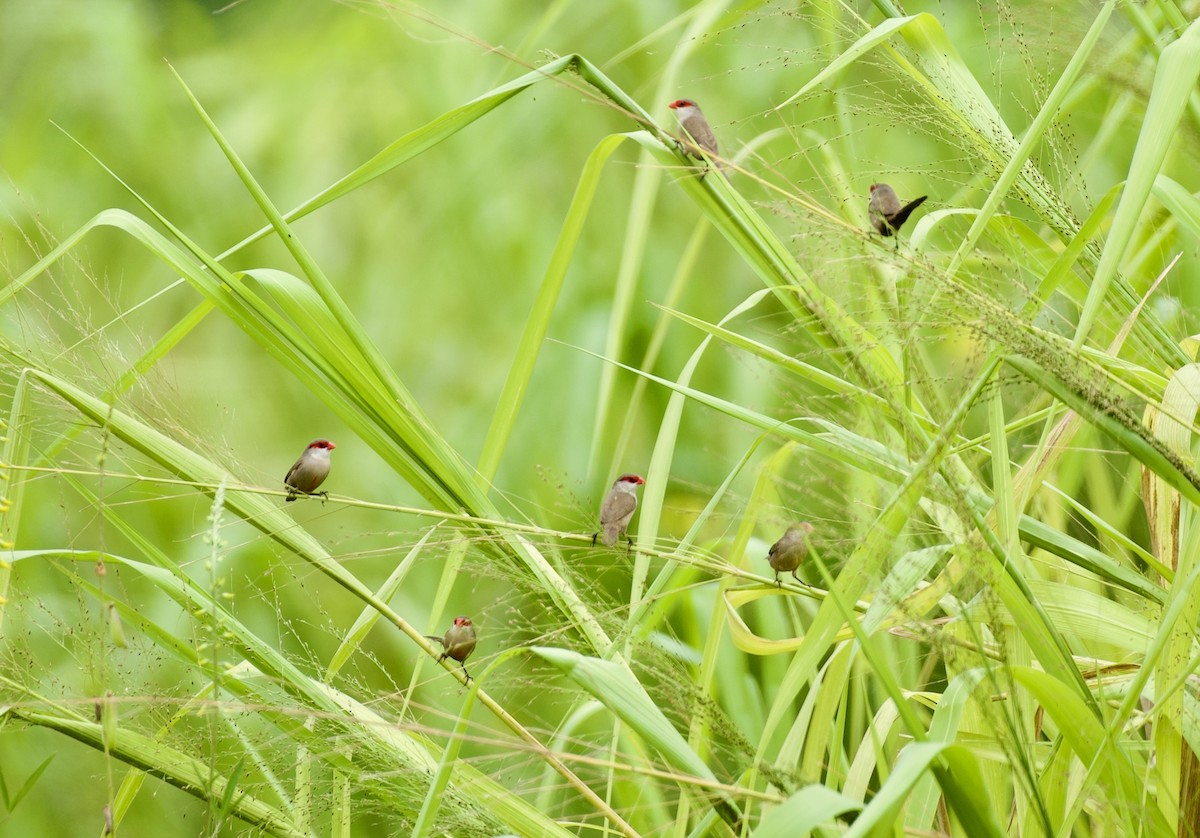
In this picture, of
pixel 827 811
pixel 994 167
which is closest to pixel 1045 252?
pixel 994 167

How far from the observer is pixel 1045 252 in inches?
27.7

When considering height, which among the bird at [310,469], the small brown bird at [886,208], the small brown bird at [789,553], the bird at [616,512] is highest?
the bird at [310,469]

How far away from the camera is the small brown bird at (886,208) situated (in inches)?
24.2

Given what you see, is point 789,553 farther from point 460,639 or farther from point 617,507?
point 460,639

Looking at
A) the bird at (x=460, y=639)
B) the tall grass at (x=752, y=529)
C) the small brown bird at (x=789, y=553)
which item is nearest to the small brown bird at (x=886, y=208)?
the tall grass at (x=752, y=529)

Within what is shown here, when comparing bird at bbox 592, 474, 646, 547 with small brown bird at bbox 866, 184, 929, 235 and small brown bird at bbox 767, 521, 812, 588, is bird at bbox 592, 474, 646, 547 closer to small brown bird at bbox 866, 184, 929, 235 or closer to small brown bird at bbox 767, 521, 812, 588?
small brown bird at bbox 767, 521, 812, 588

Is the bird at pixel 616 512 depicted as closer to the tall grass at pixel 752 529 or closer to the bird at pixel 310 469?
the tall grass at pixel 752 529

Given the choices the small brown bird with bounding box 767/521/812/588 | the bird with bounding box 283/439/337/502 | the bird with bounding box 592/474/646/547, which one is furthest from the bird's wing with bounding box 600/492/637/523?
the bird with bounding box 283/439/337/502

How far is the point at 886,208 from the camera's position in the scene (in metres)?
0.69

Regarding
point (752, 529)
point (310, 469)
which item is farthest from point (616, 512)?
point (310, 469)

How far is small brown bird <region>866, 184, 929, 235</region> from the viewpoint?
2.02 ft

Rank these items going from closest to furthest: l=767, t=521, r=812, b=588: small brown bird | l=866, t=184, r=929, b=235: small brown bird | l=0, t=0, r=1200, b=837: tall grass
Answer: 1. l=0, t=0, r=1200, b=837: tall grass
2. l=866, t=184, r=929, b=235: small brown bird
3. l=767, t=521, r=812, b=588: small brown bird

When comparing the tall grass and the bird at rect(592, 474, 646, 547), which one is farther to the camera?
the bird at rect(592, 474, 646, 547)

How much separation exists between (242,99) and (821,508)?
41.0 inches
